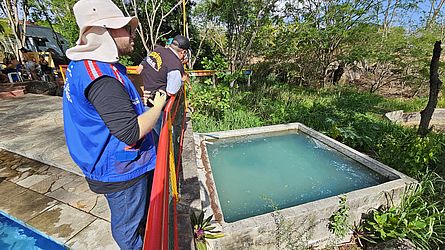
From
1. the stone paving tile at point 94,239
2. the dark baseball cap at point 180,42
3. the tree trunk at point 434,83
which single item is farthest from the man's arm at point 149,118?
the tree trunk at point 434,83

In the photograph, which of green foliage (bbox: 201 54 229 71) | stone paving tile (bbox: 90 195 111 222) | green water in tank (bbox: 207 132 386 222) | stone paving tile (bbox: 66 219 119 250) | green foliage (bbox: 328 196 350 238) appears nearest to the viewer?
stone paving tile (bbox: 66 219 119 250)

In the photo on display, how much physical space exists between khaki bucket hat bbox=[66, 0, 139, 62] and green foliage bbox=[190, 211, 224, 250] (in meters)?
1.56

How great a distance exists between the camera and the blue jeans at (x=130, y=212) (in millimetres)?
1170

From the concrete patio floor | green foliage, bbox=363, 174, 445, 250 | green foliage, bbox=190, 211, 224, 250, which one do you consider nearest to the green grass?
green foliage, bbox=363, 174, 445, 250

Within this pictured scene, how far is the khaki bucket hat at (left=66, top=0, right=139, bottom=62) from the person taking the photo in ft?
3.05

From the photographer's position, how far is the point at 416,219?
2494mm

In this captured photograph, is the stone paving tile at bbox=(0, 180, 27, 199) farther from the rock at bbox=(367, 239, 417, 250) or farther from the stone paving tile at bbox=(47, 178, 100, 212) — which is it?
the rock at bbox=(367, 239, 417, 250)

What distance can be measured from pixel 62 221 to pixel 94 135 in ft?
4.56

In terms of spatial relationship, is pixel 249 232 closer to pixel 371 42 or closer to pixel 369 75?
pixel 371 42

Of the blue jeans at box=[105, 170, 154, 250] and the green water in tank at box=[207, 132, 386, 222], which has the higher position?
the blue jeans at box=[105, 170, 154, 250]

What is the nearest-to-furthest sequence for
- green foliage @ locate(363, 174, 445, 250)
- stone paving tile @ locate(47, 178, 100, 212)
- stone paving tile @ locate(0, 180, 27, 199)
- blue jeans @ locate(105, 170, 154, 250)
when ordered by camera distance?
blue jeans @ locate(105, 170, 154, 250)
stone paving tile @ locate(47, 178, 100, 212)
stone paving tile @ locate(0, 180, 27, 199)
green foliage @ locate(363, 174, 445, 250)

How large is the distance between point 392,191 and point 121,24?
3553 mm

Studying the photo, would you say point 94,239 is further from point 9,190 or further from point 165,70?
point 165,70

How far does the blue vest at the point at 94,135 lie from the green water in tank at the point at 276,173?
6.37ft
